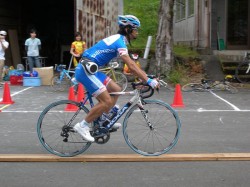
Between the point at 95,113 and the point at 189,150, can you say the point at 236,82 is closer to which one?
the point at 189,150

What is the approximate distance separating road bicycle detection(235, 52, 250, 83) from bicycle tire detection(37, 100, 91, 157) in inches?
439

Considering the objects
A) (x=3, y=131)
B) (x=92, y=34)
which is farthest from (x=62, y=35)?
(x=3, y=131)

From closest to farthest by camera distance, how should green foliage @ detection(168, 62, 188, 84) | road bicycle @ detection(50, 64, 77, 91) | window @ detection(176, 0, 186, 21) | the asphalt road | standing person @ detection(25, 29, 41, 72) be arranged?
the asphalt road, road bicycle @ detection(50, 64, 77, 91), green foliage @ detection(168, 62, 188, 84), standing person @ detection(25, 29, 41, 72), window @ detection(176, 0, 186, 21)

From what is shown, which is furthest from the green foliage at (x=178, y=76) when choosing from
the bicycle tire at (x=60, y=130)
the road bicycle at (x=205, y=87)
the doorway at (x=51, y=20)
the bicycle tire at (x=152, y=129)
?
the doorway at (x=51, y=20)

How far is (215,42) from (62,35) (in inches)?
448

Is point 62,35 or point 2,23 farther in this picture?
point 62,35

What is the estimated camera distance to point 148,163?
6188mm

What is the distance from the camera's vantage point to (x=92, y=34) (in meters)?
21.3

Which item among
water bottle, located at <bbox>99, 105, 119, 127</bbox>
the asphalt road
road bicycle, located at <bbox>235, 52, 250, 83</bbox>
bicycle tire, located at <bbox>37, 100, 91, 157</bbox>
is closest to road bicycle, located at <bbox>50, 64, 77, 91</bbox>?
the asphalt road

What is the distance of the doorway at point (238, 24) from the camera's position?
21172mm

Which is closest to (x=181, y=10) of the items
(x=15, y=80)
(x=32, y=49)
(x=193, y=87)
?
(x=32, y=49)

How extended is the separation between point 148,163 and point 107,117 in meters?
0.80

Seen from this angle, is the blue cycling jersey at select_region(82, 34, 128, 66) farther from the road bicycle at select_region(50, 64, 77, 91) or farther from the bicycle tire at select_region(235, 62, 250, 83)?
the bicycle tire at select_region(235, 62, 250, 83)

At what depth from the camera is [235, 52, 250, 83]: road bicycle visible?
1675cm
